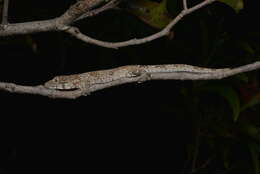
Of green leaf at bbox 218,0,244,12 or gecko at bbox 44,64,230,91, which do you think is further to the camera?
gecko at bbox 44,64,230,91

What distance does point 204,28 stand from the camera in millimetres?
2312

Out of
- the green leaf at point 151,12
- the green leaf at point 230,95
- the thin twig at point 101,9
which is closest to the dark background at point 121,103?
the green leaf at point 230,95

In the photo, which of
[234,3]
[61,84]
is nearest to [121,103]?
[61,84]

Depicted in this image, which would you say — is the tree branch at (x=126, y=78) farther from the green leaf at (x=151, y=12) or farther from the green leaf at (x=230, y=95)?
the green leaf at (x=230, y=95)

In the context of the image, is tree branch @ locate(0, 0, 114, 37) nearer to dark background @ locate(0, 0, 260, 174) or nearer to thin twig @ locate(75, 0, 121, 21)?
thin twig @ locate(75, 0, 121, 21)

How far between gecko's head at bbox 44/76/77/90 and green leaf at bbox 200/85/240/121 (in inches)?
32.3

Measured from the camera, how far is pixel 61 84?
5.26 ft

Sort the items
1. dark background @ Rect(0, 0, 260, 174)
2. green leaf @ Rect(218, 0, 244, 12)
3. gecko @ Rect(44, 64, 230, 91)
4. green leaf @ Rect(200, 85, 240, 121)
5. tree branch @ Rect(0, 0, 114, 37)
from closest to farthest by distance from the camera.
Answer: tree branch @ Rect(0, 0, 114, 37) < green leaf @ Rect(218, 0, 244, 12) < gecko @ Rect(44, 64, 230, 91) < green leaf @ Rect(200, 85, 240, 121) < dark background @ Rect(0, 0, 260, 174)

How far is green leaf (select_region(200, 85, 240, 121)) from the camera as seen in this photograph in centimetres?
195

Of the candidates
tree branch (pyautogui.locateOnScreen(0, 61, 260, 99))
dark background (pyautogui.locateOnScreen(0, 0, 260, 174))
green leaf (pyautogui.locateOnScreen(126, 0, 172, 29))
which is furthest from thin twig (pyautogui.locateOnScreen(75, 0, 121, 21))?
dark background (pyautogui.locateOnScreen(0, 0, 260, 174))

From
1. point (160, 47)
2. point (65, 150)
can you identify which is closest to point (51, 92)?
point (160, 47)

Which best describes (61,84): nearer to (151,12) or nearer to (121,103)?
(151,12)

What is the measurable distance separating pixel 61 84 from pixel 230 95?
881 mm

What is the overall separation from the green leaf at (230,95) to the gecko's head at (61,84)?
0.82 m
